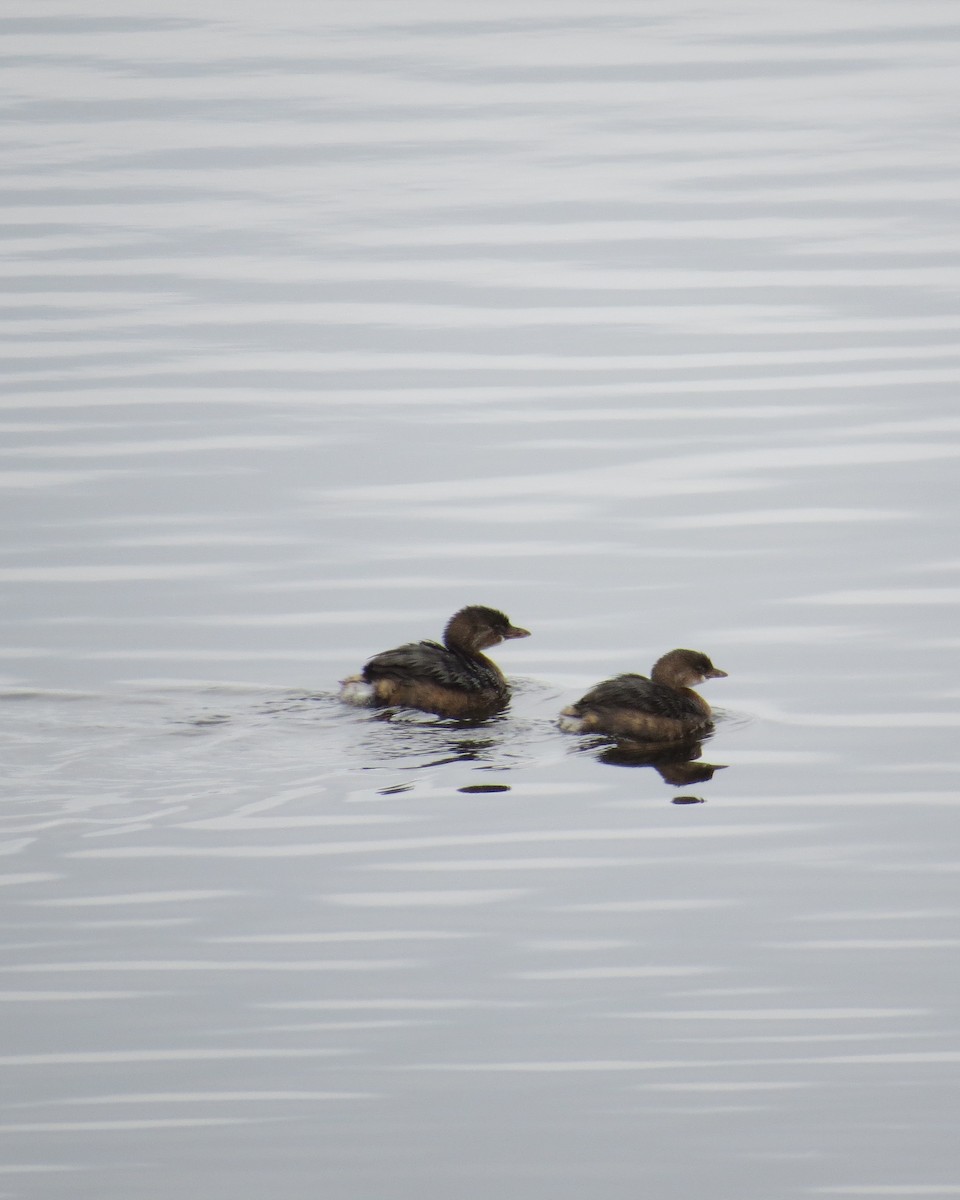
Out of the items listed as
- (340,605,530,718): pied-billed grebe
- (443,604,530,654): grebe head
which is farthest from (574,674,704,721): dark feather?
(443,604,530,654): grebe head

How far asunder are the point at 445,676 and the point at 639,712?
108cm

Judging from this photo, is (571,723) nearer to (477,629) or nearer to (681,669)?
(681,669)

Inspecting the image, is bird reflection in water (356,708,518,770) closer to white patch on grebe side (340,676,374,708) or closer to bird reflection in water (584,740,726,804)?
white patch on grebe side (340,676,374,708)

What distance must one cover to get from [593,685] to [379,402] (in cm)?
512

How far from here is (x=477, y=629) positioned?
36.0 ft

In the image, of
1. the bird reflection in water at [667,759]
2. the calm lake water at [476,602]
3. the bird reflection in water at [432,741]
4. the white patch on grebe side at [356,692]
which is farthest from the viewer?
the white patch on grebe side at [356,692]

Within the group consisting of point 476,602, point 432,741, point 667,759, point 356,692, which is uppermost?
point 476,602

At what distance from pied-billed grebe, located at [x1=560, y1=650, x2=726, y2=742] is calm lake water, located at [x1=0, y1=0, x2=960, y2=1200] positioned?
122 millimetres

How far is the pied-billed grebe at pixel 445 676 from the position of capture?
10.3 m

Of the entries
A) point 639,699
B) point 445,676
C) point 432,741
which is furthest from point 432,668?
point 639,699

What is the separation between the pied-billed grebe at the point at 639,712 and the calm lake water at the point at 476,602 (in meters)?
0.12

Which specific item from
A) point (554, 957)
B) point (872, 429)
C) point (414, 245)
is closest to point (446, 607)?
point (872, 429)

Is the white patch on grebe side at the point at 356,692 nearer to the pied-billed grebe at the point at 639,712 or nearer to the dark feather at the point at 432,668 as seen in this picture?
the dark feather at the point at 432,668

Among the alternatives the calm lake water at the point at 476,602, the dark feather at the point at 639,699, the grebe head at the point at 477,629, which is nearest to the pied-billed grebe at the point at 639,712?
the dark feather at the point at 639,699
